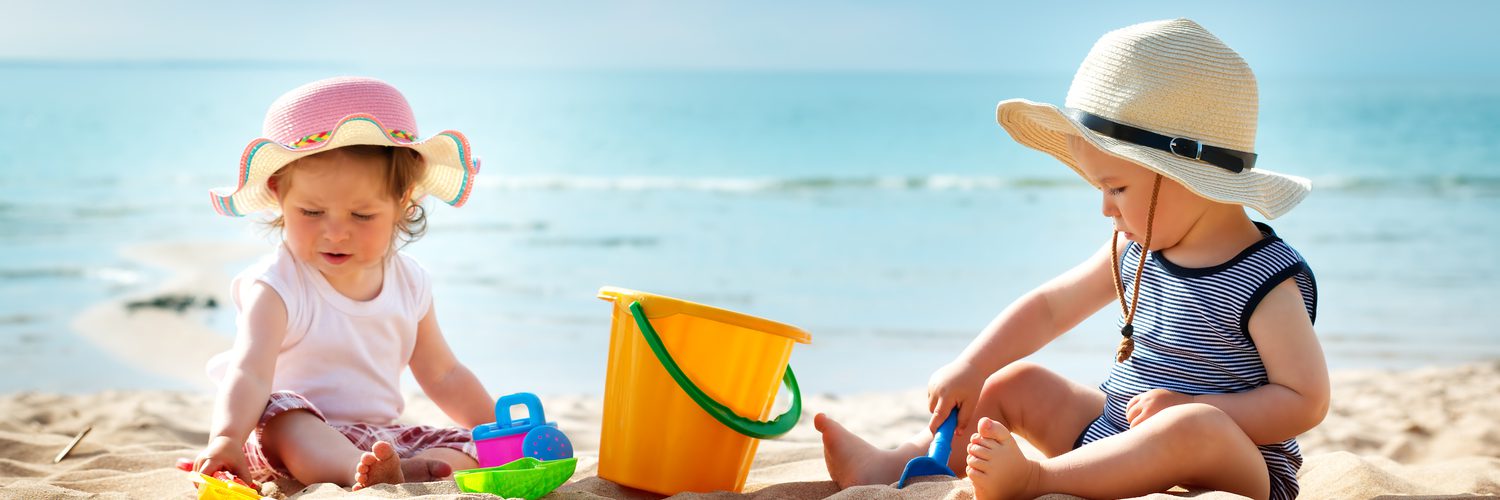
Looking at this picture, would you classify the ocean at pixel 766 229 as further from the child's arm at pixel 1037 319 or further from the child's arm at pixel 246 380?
the child's arm at pixel 1037 319

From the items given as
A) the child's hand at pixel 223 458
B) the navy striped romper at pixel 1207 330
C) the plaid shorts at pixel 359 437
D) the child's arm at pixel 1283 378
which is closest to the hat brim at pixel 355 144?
the plaid shorts at pixel 359 437

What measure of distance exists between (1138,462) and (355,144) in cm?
177

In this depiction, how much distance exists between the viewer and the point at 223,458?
235 centimetres

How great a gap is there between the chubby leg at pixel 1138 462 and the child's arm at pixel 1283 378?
5 cm

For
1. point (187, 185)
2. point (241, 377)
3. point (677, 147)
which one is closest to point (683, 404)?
point (241, 377)

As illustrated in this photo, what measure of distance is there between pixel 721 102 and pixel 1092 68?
25968mm

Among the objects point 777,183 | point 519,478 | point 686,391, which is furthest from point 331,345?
point 777,183

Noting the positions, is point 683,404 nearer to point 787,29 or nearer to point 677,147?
point 677,147

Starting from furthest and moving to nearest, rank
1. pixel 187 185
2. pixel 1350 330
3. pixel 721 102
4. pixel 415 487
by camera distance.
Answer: pixel 721 102, pixel 187 185, pixel 1350 330, pixel 415 487

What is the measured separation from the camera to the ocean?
204 inches

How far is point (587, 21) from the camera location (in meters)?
36.7

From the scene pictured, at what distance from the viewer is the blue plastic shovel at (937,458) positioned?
237 cm

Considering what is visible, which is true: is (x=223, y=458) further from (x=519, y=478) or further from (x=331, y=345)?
(x=519, y=478)

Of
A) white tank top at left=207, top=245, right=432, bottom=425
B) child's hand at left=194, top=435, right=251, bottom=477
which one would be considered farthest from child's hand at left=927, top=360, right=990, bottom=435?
child's hand at left=194, top=435, right=251, bottom=477
